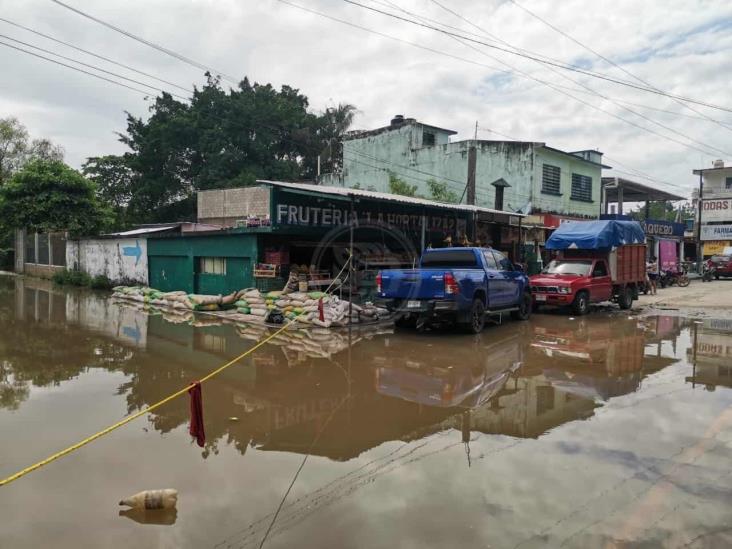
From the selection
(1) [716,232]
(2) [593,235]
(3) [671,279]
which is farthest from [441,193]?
(1) [716,232]

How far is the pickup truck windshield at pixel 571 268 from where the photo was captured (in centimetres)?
1563

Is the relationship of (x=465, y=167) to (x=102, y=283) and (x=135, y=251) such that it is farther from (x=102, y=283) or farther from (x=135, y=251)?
(x=102, y=283)

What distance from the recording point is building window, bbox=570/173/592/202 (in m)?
31.6

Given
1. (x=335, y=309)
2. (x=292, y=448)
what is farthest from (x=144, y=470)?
(x=335, y=309)

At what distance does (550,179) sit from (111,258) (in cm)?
2272

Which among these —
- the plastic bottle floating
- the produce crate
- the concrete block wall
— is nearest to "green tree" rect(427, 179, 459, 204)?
the concrete block wall

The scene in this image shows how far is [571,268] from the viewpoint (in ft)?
51.9

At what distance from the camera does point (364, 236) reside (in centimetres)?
1777

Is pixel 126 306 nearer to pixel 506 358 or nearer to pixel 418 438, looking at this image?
pixel 506 358

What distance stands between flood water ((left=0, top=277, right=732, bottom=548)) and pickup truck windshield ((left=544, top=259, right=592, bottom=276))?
5.58m

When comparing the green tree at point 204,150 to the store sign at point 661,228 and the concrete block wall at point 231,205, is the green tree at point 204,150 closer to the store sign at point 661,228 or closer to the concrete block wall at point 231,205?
the concrete block wall at point 231,205

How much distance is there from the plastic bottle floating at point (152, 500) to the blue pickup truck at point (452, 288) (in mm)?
7833

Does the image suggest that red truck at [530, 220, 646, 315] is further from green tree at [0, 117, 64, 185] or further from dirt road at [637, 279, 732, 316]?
green tree at [0, 117, 64, 185]

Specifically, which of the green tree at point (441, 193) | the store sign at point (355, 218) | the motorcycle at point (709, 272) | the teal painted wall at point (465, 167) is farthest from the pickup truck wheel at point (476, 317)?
the motorcycle at point (709, 272)
